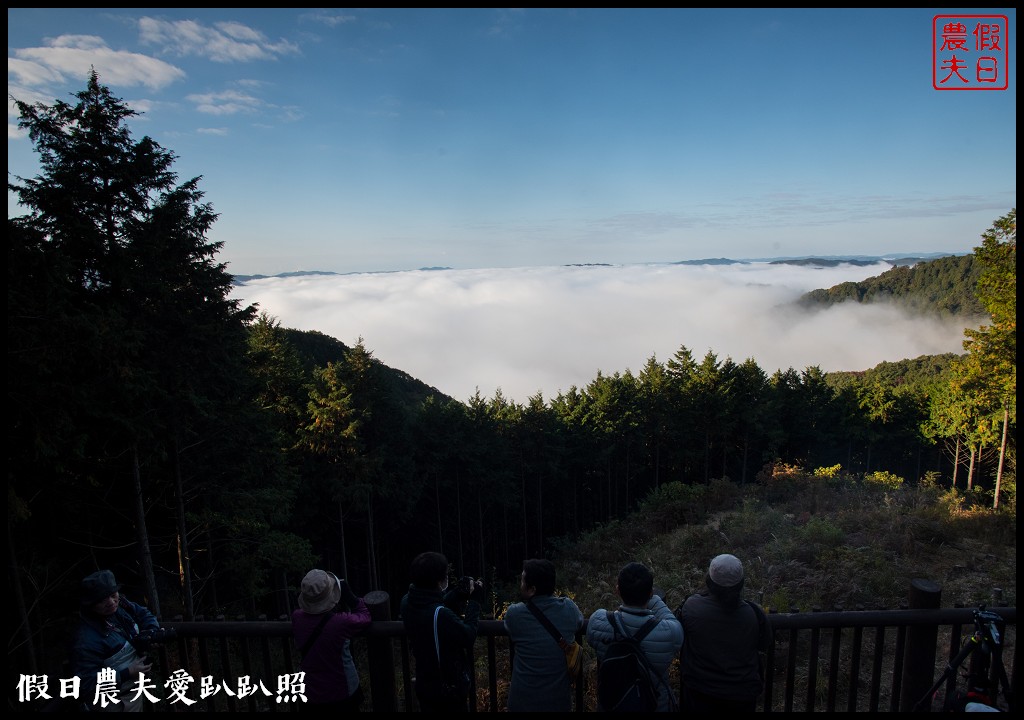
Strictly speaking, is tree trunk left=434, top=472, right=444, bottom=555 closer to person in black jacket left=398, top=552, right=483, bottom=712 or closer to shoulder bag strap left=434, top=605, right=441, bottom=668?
person in black jacket left=398, top=552, right=483, bottom=712

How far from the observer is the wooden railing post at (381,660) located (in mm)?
4246

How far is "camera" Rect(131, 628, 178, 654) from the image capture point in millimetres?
4125

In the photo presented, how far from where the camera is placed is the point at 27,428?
7.84m

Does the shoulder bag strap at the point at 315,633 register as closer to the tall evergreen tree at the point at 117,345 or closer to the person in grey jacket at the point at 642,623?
the person in grey jacket at the point at 642,623

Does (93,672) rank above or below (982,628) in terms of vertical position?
below

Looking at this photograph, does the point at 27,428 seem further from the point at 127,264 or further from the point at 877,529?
the point at 877,529

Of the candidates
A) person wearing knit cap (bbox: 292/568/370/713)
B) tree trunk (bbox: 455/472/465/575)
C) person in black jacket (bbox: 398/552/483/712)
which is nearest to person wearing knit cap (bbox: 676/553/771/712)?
person in black jacket (bbox: 398/552/483/712)

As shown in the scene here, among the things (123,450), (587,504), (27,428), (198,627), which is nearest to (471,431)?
(587,504)

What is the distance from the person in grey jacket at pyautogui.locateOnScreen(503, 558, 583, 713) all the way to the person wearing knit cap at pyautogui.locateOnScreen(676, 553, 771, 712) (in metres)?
0.91

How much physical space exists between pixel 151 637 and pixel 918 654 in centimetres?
625

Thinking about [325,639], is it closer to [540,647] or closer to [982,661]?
[540,647]

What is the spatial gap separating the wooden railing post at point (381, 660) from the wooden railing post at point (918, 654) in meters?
4.24

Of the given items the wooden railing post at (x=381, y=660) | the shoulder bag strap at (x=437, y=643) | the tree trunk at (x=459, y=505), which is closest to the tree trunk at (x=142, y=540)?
the wooden railing post at (x=381, y=660)

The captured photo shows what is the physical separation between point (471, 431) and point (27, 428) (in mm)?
23480
